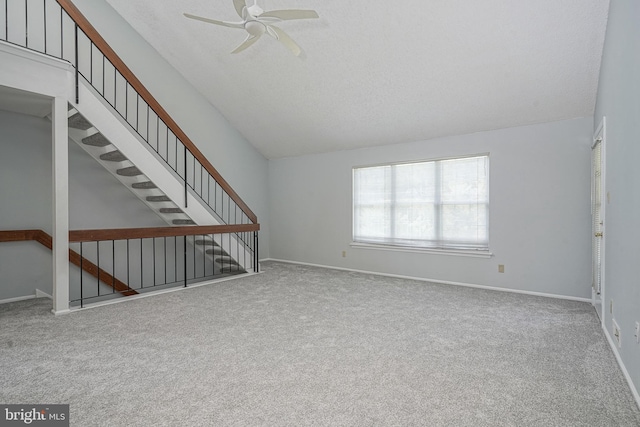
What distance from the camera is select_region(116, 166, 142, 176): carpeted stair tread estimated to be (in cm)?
419

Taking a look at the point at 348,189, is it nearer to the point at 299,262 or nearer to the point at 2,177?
the point at 299,262

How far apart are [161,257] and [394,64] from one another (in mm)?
4631

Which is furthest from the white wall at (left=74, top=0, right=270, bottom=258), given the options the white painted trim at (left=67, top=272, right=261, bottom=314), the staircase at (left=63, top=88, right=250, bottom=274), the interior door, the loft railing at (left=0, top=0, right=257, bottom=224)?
the interior door

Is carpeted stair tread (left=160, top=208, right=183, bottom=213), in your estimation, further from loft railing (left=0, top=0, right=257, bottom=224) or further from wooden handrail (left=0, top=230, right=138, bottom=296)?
wooden handrail (left=0, top=230, right=138, bottom=296)

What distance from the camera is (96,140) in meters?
3.95

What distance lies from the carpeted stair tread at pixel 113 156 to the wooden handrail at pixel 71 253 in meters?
1.24

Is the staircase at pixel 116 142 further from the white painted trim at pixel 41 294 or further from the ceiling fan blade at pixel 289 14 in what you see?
the ceiling fan blade at pixel 289 14

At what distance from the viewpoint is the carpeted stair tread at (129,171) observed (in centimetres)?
419

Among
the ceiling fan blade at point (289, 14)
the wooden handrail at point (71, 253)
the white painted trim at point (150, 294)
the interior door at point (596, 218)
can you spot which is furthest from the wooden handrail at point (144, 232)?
the interior door at point (596, 218)

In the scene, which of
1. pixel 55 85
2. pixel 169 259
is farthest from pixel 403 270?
pixel 55 85

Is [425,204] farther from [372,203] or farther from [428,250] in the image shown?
[372,203]

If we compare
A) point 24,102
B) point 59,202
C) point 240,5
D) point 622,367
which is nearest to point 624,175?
point 622,367

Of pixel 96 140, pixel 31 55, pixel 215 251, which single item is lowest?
pixel 215 251

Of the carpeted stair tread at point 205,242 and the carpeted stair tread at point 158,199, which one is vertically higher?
the carpeted stair tread at point 158,199
